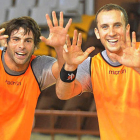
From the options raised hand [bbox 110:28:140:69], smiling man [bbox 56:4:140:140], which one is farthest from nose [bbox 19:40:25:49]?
raised hand [bbox 110:28:140:69]

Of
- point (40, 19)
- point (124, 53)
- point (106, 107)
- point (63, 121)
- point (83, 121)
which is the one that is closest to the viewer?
point (124, 53)

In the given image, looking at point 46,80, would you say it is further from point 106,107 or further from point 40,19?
point 40,19

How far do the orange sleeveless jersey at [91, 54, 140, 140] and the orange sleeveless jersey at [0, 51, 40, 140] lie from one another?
0.59 meters

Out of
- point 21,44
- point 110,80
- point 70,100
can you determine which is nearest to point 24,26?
point 21,44

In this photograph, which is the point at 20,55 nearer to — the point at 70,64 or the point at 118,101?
the point at 70,64

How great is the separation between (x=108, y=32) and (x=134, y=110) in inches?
26.1

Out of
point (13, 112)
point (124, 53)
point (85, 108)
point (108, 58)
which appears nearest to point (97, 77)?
point (108, 58)

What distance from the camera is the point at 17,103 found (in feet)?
9.23

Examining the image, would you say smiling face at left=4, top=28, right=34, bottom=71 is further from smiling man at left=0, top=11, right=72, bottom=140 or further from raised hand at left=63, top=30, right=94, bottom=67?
raised hand at left=63, top=30, right=94, bottom=67

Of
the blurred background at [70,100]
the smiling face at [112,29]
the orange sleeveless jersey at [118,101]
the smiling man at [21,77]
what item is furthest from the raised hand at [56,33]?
the blurred background at [70,100]

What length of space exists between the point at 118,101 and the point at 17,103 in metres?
0.88

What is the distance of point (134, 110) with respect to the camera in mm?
2561

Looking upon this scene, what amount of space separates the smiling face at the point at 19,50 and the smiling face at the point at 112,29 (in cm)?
65

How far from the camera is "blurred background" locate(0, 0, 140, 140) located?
4469 millimetres
